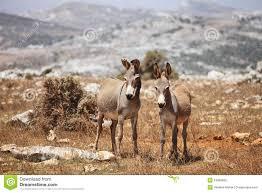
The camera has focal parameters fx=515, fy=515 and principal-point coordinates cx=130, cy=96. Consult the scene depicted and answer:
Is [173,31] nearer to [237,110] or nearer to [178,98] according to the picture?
[237,110]

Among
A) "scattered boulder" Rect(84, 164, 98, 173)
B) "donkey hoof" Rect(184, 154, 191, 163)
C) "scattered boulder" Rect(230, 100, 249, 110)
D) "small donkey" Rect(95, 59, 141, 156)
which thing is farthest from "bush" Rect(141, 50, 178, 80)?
"scattered boulder" Rect(84, 164, 98, 173)

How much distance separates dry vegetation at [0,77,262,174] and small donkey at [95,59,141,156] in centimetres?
68

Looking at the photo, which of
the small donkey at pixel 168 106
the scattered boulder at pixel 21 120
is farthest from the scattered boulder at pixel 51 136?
the small donkey at pixel 168 106

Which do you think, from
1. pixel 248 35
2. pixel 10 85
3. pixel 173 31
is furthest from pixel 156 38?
pixel 10 85

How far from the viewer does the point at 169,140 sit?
1349 cm

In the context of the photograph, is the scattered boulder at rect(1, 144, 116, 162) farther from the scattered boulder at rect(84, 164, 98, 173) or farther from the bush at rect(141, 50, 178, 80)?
the bush at rect(141, 50, 178, 80)

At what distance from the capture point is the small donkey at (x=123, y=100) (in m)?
10.4

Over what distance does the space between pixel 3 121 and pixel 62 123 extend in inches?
109

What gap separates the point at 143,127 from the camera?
49.1ft

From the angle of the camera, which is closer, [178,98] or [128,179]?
[128,179]

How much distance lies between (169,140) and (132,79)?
3593mm

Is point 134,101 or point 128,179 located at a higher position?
point 134,101

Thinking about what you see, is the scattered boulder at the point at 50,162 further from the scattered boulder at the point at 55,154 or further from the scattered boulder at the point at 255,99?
the scattered boulder at the point at 255,99

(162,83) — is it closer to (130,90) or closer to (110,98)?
(130,90)
